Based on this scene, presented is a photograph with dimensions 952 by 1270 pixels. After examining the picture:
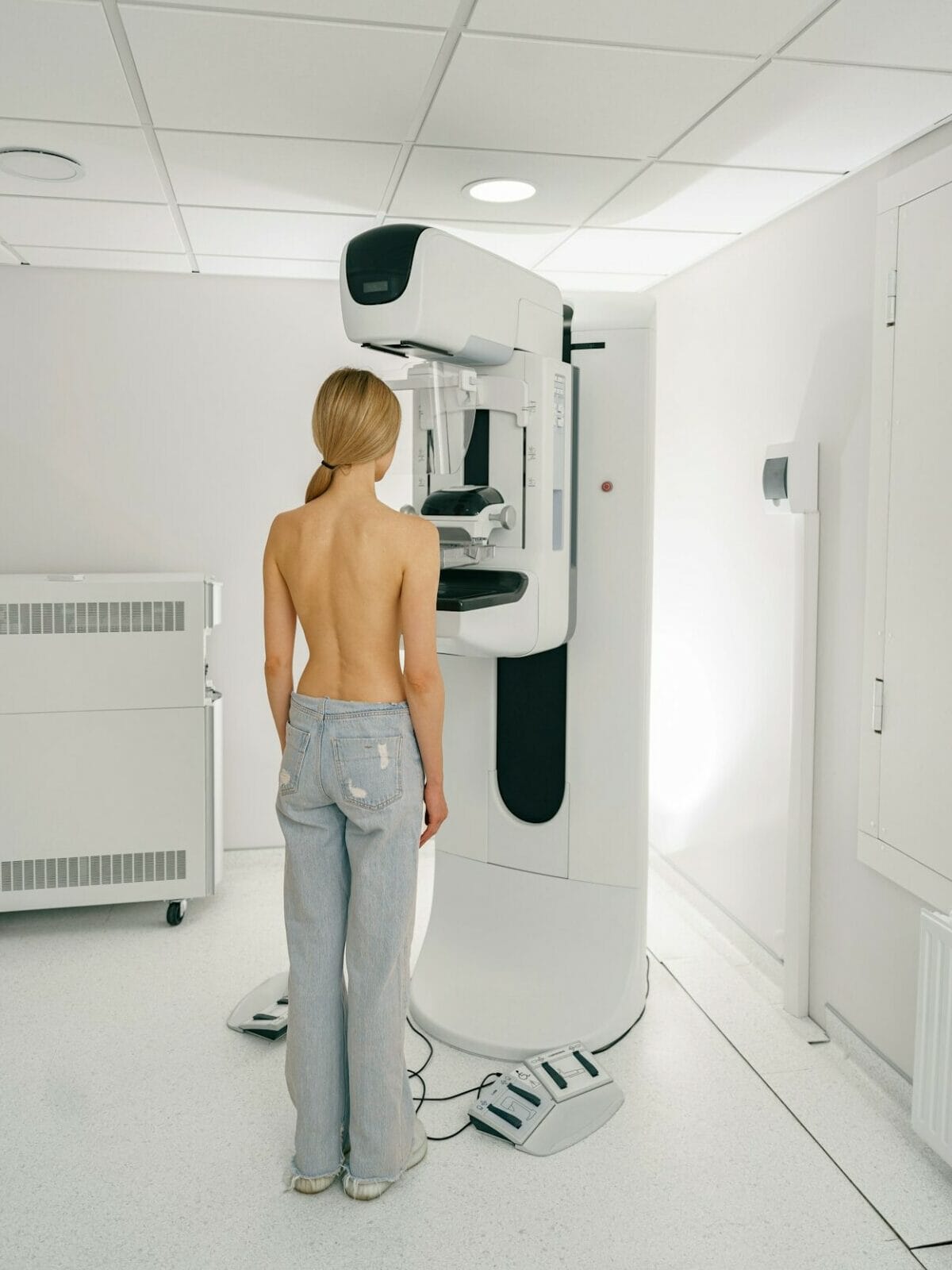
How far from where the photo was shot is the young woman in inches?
73.9

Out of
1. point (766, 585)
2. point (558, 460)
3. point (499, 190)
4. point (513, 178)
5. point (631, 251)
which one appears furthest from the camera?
point (631, 251)

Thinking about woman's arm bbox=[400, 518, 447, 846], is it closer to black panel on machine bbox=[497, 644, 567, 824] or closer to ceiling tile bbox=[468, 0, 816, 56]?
black panel on machine bbox=[497, 644, 567, 824]

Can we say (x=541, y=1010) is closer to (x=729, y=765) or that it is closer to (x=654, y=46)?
(x=729, y=765)

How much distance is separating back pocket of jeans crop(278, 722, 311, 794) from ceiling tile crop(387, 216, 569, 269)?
167 cm

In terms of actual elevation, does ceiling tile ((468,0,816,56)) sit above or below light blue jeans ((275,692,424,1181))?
above

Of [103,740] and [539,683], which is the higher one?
[539,683]

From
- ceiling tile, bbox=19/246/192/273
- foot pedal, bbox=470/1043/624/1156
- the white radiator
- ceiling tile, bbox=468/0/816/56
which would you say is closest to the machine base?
foot pedal, bbox=470/1043/624/1156

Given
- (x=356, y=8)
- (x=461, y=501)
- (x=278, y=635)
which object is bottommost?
(x=278, y=635)

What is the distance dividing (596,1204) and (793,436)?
1922 millimetres

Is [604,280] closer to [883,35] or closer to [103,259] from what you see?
[103,259]

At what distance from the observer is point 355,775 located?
1.86 metres

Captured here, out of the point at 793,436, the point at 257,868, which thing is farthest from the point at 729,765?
the point at 257,868

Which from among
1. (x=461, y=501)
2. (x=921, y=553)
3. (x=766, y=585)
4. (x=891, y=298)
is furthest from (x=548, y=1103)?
(x=891, y=298)

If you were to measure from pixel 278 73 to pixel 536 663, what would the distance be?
1.43 metres
